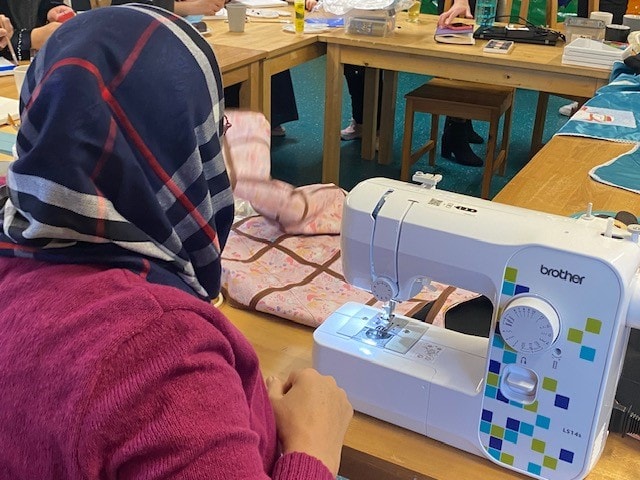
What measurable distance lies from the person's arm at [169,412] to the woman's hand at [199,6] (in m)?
2.85

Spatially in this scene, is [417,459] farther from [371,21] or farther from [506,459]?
[371,21]

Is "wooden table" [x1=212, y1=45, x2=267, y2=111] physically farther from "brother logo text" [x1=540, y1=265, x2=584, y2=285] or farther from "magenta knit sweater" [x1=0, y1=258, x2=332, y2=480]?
"magenta knit sweater" [x1=0, y1=258, x2=332, y2=480]

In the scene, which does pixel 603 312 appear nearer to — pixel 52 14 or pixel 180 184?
pixel 180 184

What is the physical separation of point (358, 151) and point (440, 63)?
1.33m

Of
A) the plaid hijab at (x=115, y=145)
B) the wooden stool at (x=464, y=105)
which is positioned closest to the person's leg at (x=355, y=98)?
the wooden stool at (x=464, y=105)

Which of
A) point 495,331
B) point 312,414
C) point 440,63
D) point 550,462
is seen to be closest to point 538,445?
point 550,462

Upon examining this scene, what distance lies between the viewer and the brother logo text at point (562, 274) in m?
0.84

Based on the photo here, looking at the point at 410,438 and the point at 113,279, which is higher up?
the point at 113,279

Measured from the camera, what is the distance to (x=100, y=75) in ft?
2.10

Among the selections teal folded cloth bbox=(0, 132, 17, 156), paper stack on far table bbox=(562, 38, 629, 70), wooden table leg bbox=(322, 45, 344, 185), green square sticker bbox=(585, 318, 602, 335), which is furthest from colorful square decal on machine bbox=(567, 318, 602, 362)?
wooden table leg bbox=(322, 45, 344, 185)

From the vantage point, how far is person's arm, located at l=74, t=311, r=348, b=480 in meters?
0.60

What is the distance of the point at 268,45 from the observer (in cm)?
302

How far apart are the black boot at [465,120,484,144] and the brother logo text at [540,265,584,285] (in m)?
3.44

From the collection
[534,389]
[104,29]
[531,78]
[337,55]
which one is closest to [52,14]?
[337,55]
